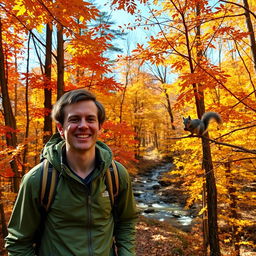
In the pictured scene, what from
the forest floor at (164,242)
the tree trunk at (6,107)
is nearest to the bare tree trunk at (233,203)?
the forest floor at (164,242)

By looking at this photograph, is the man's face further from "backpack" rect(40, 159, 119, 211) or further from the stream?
the stream

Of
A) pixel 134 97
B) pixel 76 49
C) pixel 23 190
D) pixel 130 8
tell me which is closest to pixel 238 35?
pixel 130 8

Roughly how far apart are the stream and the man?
10461 mm

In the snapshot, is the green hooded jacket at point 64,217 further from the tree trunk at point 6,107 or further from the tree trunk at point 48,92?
the tree trunk at point 48,92

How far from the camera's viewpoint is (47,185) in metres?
1.32

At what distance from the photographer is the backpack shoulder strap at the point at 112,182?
1520mm

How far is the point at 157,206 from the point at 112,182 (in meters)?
13.2

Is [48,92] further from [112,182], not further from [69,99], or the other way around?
[112,182]

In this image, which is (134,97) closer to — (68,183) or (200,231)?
(200,231)

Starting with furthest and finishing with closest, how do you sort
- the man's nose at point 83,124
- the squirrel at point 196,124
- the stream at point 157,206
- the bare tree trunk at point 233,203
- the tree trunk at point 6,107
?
the stream at point 157,206 → the bare tree trunk at point 233,203 → the tree trunk at point 6,107 → the squirrel at point 196,124 → the man's nose at point 83,124

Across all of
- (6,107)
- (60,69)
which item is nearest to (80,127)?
(60,69)

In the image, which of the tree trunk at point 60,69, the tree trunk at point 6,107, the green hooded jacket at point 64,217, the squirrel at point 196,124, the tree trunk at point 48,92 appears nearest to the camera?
the green hooded jacket at point 64,217

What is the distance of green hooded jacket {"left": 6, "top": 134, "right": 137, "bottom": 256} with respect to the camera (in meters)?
1.30

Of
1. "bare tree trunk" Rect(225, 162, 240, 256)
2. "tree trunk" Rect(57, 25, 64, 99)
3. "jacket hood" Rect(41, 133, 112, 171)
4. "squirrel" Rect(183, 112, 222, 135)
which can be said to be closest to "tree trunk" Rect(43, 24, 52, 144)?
"tree trunk" Rect(57, 25, 64, 99)
